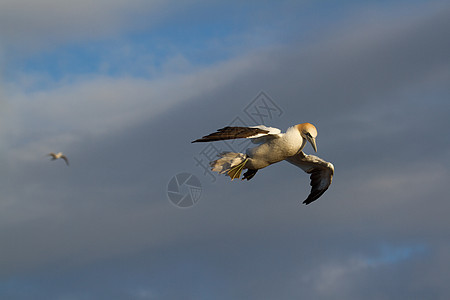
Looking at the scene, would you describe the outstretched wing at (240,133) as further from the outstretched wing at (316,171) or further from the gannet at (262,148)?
the outstretched wing at (316,171)

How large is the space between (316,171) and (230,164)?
5.97 m

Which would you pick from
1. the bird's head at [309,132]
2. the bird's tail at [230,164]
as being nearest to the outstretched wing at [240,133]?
the bird's head at [309,132]

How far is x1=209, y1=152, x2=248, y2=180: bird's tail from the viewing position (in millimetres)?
31250

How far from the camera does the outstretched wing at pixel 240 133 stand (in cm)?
2818

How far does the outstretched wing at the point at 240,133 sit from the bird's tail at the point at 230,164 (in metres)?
1.47

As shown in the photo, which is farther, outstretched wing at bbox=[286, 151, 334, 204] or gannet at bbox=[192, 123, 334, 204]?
outstretched wing at bbox=[286, 151, 334, 204]

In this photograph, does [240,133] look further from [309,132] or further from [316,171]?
[316,171]

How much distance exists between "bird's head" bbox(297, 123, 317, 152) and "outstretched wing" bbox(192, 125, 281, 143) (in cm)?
103

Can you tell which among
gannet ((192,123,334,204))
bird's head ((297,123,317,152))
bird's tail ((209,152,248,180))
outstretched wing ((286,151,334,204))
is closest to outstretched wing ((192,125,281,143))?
gannet ((192,123,334,204))

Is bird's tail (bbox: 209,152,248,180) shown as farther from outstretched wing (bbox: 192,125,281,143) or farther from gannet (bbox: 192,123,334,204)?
outstretched wing (bbox: 192,125,281,143)

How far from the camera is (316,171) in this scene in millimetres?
35312

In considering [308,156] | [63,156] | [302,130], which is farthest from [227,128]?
[63,156]

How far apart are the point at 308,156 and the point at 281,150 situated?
13.6 feet

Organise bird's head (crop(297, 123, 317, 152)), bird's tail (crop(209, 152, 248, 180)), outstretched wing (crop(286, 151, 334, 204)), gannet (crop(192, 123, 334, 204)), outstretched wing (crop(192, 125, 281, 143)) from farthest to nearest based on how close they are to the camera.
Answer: outstretched wing (crop(286, 151, 334, 204)) < bird's tail (crop(209, 152, 248, 180)) < bird's head (crop(297, 123, 317, 152)) < gannet (crop(192, 123, 334, 204)) < outstretched wing (crop(192, 125, 281, 143))
